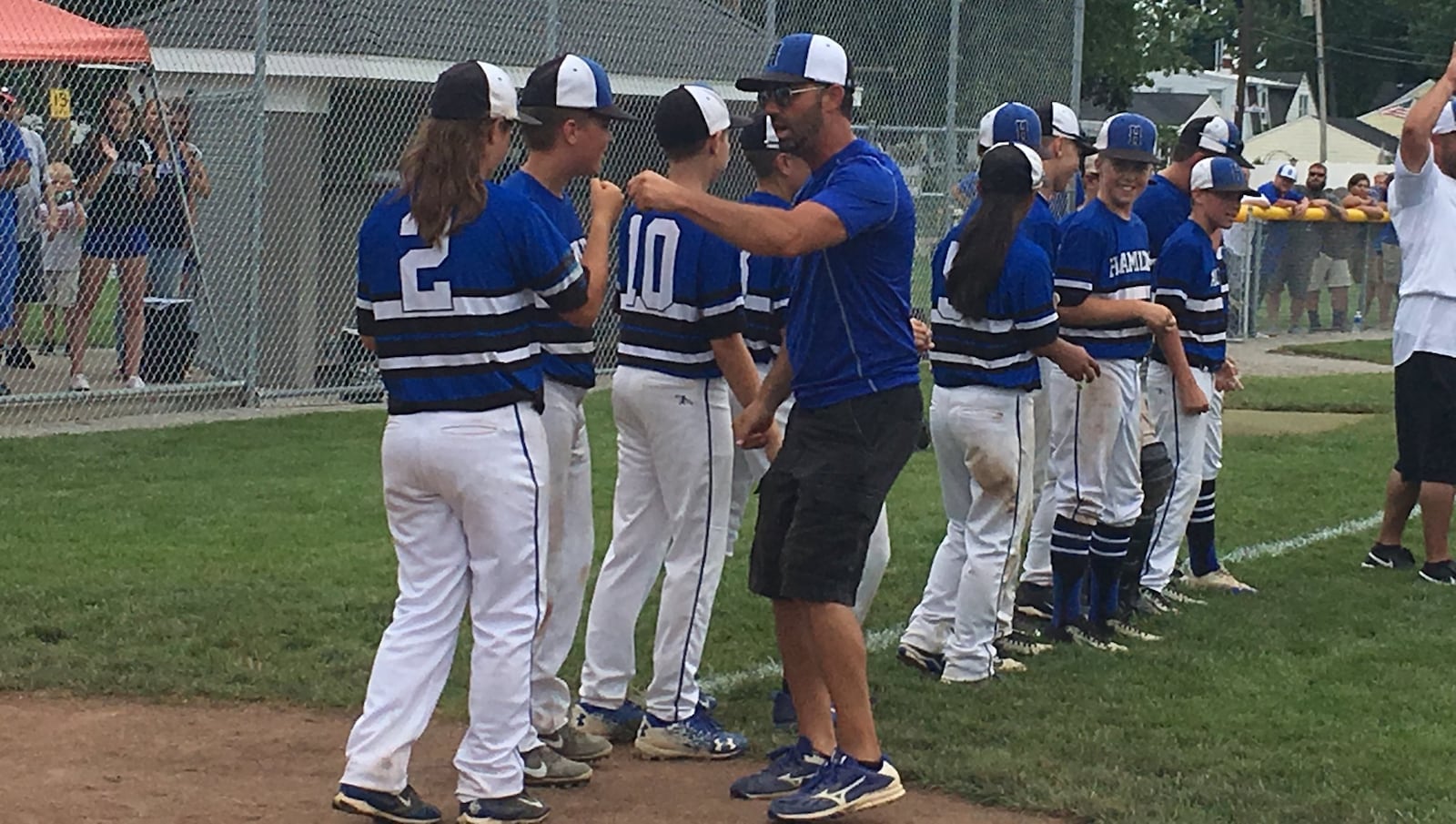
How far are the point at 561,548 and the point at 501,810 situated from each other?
40.1 inches

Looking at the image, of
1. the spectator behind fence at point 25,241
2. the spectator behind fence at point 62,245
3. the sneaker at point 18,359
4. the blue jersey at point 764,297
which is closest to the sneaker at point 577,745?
the blue jersey at point 764,297

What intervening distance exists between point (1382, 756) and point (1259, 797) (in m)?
0.70

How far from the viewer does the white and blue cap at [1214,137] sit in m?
8.49

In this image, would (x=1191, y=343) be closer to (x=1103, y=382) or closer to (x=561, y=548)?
(x=1103, y=382)

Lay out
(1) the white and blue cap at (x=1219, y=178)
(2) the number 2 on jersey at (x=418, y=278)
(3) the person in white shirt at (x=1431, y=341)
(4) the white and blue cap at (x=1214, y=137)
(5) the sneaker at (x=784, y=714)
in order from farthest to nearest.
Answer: (3) the person in white shirt at (x=1431, y=341)
(4) the white and blue cap at (x=1214, y=137)
(1) the white and blue cap at (x=1219, y=178)
(5) the sneaker at (x=784, y=714)
(2) the number 2 on jersey at (x=418, y=278)

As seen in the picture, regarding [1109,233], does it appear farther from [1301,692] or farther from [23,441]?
[23,441]

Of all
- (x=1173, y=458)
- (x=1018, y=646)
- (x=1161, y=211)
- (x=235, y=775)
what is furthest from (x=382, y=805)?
(x=1161, y=211)

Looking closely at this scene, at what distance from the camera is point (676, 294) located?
5.96 metres

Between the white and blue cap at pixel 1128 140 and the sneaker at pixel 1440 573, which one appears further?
the sneaker at pixel 1440 573

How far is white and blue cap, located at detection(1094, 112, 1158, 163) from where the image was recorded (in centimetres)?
745

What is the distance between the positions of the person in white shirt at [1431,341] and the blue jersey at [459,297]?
5372mm

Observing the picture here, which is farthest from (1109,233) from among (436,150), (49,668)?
(49,668)

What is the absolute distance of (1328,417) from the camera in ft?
50.1

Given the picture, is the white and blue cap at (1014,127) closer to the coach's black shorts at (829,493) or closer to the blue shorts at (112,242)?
the coach's black shorts at (829,493)
